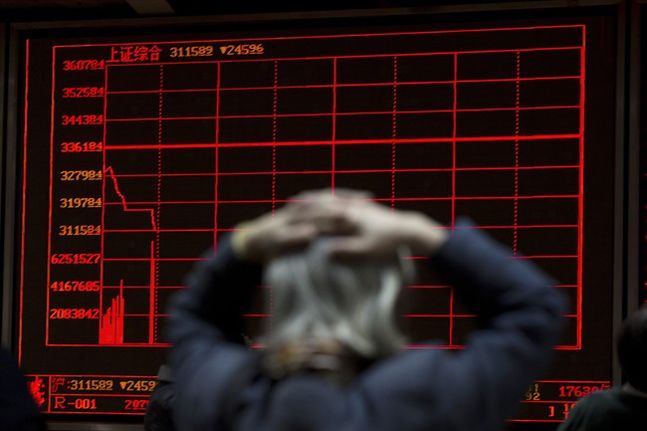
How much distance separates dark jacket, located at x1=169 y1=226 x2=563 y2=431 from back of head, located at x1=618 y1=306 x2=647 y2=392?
1.02 m

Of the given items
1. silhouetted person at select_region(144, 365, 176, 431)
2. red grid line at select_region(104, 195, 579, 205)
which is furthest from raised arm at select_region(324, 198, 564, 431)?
red grid line at select_region(104, 195, 579, 205)

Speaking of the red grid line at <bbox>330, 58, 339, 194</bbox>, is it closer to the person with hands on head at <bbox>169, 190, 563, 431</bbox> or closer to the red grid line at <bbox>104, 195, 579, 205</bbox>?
the red grid line at <bbox>104, 195, 579, 205</bbox>

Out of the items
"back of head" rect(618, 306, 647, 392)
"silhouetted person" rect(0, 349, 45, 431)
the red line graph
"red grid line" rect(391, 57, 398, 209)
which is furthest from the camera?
the red line graph

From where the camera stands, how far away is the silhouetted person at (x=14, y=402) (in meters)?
1.90

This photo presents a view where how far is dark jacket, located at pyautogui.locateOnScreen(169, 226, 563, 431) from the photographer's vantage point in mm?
1045

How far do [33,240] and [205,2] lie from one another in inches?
42.7

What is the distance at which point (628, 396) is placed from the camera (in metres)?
2.17

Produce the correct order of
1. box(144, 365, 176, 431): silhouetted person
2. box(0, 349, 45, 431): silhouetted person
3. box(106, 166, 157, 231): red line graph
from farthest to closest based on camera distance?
box(106, 166, 157, 231): red line graph → box(144, 365, 176, 431): silhouetted person → box(0, 349, 45, 431): silhouetted person

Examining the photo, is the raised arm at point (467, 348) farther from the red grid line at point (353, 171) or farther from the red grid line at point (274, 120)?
the red grid line at point (274, 120)

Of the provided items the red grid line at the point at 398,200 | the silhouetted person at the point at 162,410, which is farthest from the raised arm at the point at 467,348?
the red grid line at the point at 398,200

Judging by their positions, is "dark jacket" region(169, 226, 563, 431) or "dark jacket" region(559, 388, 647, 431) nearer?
"dark jacket" region(169, 226, 563, 431)

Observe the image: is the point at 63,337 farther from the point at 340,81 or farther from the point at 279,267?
the point at 279,267

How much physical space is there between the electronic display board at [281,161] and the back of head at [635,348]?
151cm

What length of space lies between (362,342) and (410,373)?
0.06m
